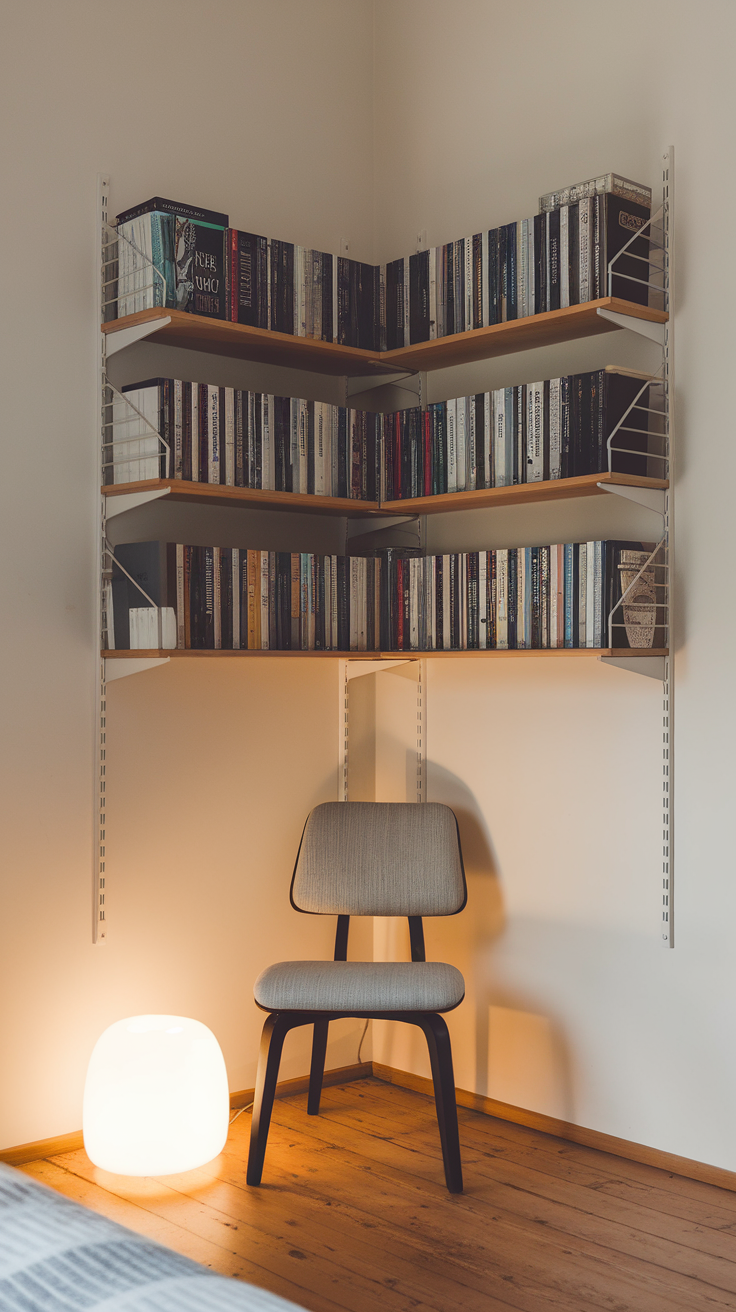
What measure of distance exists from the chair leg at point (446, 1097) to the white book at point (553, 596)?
84 cm

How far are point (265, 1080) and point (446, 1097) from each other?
38cm

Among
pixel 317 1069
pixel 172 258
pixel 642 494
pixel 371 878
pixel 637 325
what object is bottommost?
pixel 317 1069

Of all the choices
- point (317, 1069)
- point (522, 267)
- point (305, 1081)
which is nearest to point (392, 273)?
point (522, 267)

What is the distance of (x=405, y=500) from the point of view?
2803 millimetres

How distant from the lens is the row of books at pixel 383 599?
2398 millimetres

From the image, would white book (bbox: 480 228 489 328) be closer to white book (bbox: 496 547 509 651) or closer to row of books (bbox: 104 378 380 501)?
row of books (bbox: 104 378 380 501)

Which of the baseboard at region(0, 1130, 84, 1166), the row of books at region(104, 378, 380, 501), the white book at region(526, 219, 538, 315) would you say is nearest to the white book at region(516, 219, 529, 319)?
the white book at region(526, 219, 538, 315)

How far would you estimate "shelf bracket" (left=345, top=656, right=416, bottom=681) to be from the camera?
301cm

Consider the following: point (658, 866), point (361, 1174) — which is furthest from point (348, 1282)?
point (658, 866)

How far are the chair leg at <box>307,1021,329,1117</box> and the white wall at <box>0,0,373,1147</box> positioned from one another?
155 millimetres

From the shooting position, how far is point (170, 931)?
8.93ft

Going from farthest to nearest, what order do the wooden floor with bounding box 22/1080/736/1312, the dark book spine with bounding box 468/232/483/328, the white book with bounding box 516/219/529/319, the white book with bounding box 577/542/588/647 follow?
the dark book spine with bounding box 468/232/483/328
the white book with bounding box 516/219/529/319
the white book with bounding box 577/542/588/647
the wooden floor with bounding box 22/1080/736/1312

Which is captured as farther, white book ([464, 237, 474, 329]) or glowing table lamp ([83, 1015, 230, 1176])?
white book ([464, 237, 474, 329])

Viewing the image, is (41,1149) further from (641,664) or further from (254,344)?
(254,344)
